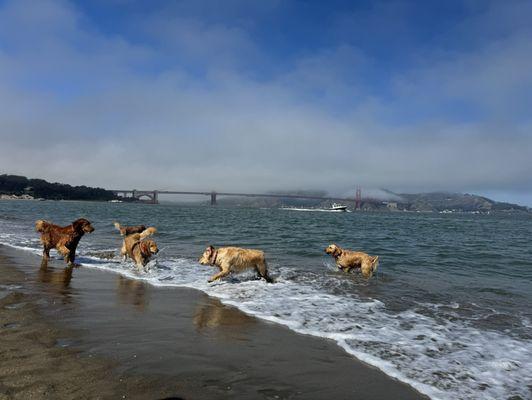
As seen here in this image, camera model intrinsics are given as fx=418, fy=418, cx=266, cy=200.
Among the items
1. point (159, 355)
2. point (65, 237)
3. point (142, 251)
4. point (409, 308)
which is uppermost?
point (65, 237)

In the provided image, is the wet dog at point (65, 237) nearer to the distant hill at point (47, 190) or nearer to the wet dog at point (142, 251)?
the wet dog at point (142, 251)

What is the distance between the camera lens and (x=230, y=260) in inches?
384

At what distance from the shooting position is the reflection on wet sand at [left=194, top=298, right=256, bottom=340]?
5.90 metres

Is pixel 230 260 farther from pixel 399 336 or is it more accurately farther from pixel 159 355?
pixel 159 355

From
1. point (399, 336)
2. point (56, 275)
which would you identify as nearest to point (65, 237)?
point (56, 275)

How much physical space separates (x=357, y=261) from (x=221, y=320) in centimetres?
660

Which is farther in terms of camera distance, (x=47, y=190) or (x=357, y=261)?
(x=47, y=190)

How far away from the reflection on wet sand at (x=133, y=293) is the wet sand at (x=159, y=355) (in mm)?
87

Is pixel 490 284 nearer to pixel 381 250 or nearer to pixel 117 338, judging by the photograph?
pixel 381 250

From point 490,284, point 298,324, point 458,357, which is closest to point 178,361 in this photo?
point 298,324

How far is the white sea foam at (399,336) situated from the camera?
468 cm

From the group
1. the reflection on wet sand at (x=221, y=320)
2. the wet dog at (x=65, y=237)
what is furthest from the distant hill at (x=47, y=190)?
the reflection on wet sand at (x=221, y=320)

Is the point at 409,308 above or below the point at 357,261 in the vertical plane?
below

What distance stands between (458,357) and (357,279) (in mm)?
5974
